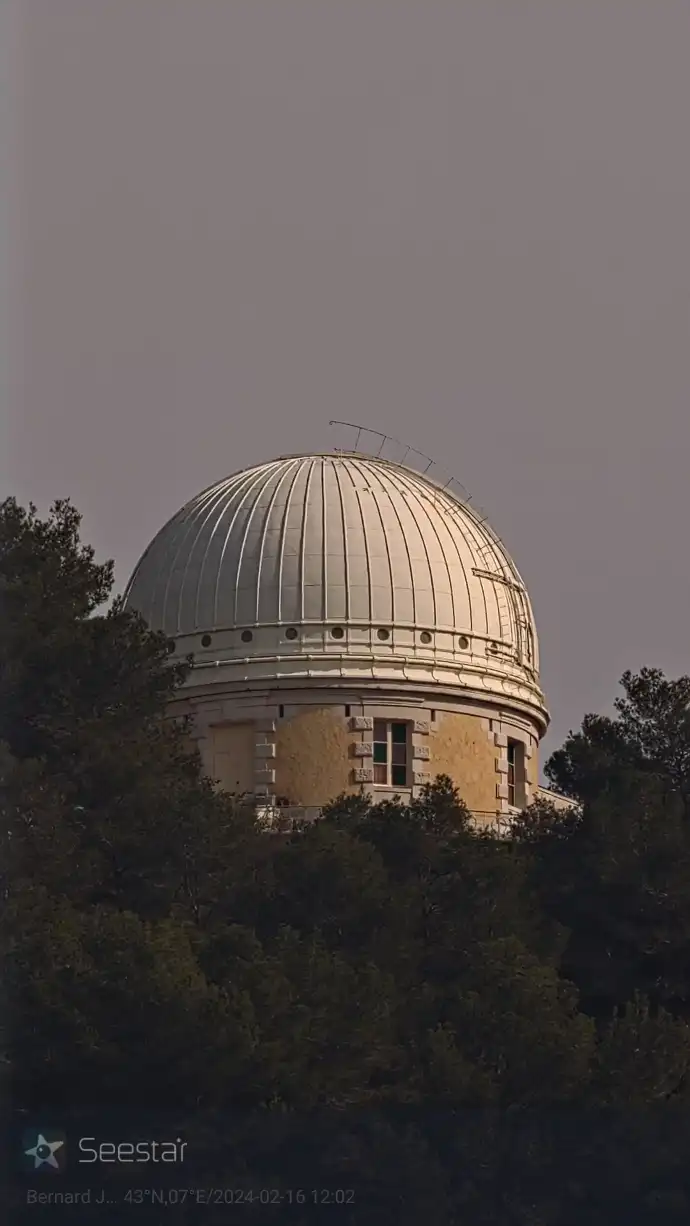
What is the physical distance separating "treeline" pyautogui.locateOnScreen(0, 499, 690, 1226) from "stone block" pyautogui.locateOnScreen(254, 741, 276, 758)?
1024 cm

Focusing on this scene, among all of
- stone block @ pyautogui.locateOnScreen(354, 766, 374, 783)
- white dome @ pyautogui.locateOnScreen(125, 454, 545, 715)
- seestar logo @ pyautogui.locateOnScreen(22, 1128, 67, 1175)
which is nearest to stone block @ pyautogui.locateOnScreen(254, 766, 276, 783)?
stone block @ pyautogui.locateOnScreen(354, 766, 374, 783)

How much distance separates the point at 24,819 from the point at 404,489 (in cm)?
2534

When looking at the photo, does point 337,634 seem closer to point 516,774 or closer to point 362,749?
point 362,749

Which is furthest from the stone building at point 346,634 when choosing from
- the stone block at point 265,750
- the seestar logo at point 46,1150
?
the seestar logo at point 46,1150

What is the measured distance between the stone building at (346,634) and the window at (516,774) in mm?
46

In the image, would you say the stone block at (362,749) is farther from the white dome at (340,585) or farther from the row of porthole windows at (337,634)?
the row of porthole windows at (337,634)

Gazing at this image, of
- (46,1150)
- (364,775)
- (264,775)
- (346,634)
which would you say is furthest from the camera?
(346,634)

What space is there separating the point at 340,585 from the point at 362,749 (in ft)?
12.9

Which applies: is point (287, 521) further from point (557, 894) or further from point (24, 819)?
point (24, 819)

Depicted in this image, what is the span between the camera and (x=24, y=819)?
62.2m

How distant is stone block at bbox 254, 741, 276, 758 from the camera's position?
271ft

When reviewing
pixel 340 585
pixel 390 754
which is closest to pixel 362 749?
pixel 390 754

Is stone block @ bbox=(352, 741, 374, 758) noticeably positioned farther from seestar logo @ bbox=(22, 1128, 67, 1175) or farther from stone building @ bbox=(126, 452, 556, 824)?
seestar logo @ bbox=(22, 1128, 67, 1175)

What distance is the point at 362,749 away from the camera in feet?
271
